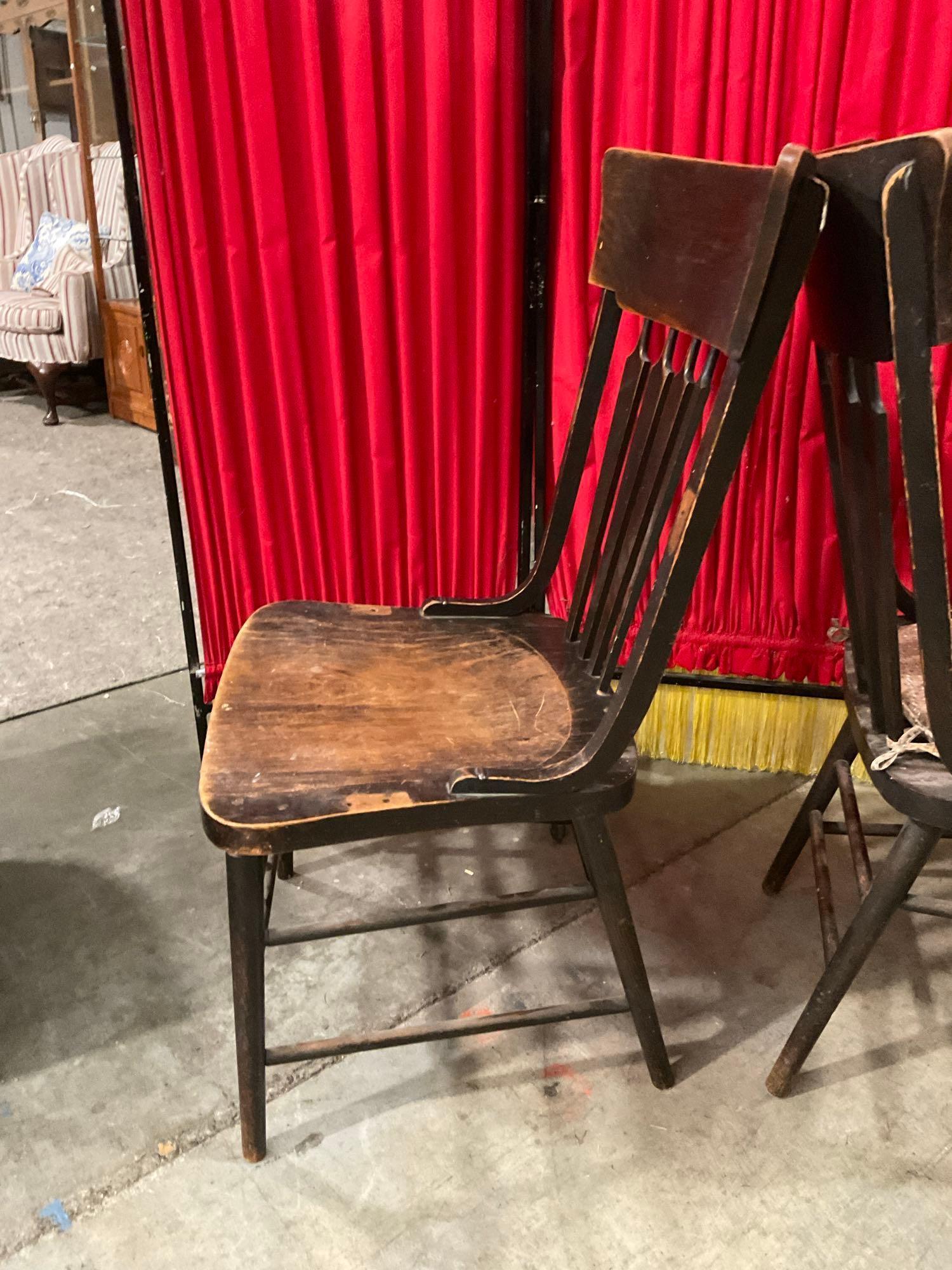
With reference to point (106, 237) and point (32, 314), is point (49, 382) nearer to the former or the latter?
point (32, 314)

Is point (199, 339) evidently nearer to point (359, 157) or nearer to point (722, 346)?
point (359, 157)

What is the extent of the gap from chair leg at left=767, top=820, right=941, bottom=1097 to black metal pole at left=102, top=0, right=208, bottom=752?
3.32ft

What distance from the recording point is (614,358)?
143cm

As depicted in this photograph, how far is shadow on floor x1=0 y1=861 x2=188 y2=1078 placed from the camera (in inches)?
46.2

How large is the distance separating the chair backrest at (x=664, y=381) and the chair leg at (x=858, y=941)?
313 mm

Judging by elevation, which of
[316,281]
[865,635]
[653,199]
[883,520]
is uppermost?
[653,199]

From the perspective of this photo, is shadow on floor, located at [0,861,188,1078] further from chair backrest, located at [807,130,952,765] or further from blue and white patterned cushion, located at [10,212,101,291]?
blue and white patterned cushion, located at [10,212,101,291]

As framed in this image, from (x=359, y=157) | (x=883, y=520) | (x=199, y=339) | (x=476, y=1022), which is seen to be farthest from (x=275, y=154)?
(x=476, y=1022)

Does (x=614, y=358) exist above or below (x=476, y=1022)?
above

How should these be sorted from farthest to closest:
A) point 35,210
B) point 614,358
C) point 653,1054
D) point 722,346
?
point 35,210 < point 614,358 < point 653,1054 < point 722,346

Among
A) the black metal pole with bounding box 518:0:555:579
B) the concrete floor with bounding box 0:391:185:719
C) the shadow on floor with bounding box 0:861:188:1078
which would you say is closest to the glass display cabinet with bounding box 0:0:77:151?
the concrete floor with bounding box 0:391:185:719

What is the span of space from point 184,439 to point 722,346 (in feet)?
2.97

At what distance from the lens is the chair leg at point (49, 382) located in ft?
13.8

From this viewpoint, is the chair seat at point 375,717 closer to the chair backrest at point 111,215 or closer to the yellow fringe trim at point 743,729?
the yellow fringe trim at point 743,729
